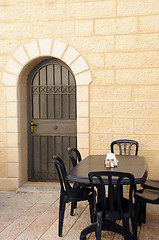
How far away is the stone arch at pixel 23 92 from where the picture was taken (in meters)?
5.49

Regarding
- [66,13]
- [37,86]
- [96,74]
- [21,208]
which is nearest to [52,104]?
[37,86]

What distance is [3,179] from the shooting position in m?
5.82

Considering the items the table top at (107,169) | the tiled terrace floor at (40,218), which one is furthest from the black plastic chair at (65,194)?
the tiled terrace floor at (40,218)

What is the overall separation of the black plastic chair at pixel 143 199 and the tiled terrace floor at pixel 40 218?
0.13 metres

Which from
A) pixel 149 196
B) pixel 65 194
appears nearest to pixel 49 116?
pixel 65 194

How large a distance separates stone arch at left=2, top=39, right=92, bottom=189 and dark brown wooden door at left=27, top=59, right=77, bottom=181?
158 mm

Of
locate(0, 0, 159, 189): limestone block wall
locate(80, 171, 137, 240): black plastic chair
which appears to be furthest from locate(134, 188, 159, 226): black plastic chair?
locate(0, 0, 159, 189): limestone block wall

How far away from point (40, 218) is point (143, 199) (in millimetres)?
1419

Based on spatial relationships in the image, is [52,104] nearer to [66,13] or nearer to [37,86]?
[37,86]

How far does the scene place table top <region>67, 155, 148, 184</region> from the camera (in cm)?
360

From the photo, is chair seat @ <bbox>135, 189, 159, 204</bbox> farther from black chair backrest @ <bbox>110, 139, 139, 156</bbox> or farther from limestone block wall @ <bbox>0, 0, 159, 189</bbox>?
limestone block wall @ <bbox>0, 0, 159, 189</bbox>

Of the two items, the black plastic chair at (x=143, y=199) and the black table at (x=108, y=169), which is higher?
the black table at (x=108, y=169)

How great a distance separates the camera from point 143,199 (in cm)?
379

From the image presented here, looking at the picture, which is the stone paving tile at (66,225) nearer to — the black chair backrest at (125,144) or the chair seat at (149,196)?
the chair seat at (149,196)
